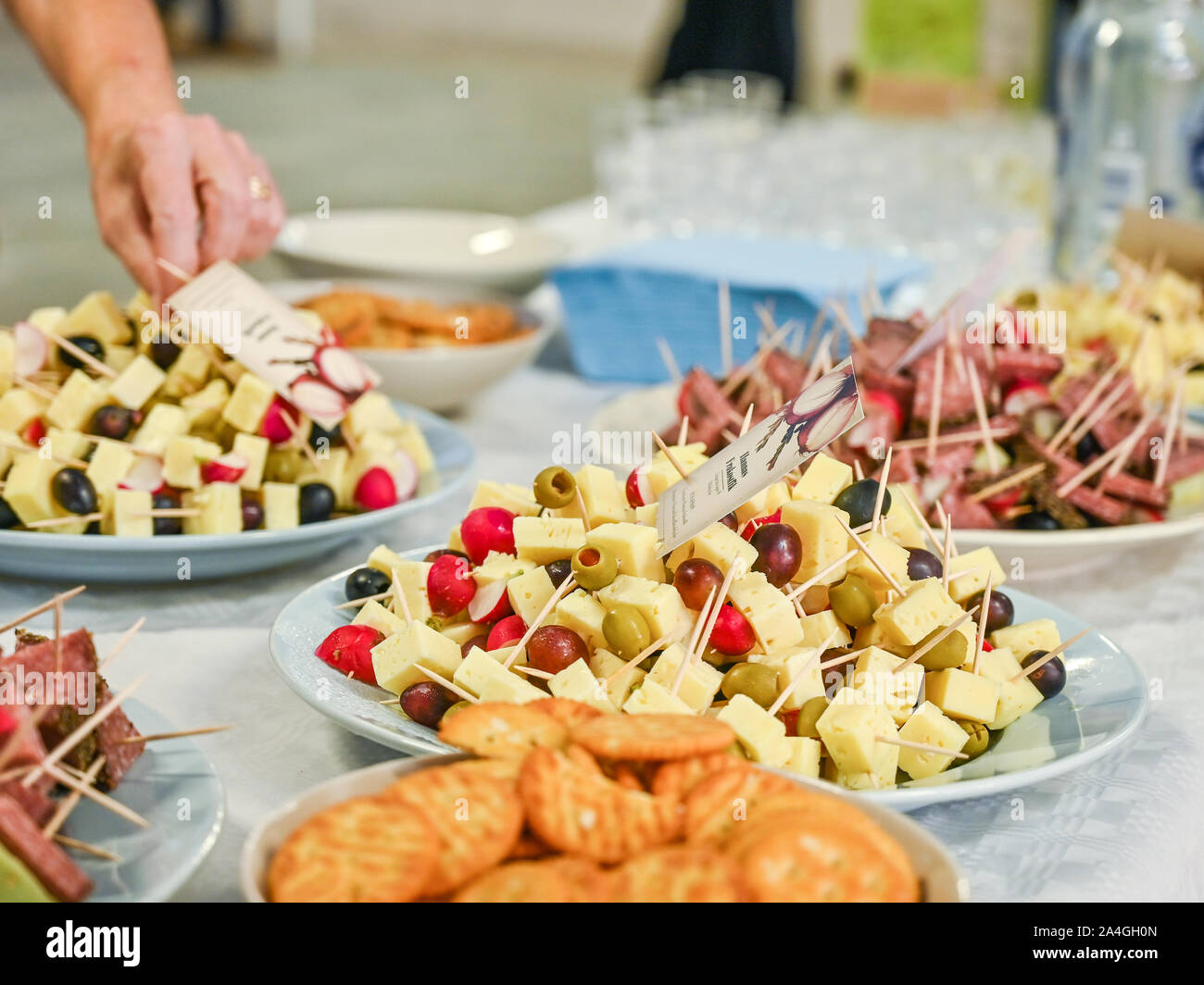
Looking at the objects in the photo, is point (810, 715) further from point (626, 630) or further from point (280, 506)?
point (280, 506)

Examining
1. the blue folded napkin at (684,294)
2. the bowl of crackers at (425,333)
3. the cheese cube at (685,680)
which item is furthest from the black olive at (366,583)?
the blue folded napkin at (684,294)

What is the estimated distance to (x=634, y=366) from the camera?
7.95 ft

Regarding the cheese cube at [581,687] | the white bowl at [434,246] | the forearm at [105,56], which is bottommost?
the cheese cube at [581,687]

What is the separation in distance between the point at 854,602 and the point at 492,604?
0.33 meters

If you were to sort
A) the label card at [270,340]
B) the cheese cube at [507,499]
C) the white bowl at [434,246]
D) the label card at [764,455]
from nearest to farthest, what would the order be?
the label card at [764,455]
the cheese cube at [507,499]
the label card at [270,340]
the white bowl at [434,246]

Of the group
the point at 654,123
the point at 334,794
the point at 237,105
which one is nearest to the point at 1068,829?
the point at 334,794

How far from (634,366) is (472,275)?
372 millimetres

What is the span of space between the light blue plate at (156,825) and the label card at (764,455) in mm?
441

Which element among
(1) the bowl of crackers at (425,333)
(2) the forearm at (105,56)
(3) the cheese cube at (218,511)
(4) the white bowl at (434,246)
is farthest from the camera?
(4) the white bowl at (434,246)

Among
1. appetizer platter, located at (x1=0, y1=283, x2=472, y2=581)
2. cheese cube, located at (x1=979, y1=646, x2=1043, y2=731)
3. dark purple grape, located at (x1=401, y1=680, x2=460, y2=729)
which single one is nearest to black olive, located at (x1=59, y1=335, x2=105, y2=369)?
appetizer platter, located at (x1=0, y1=283, x2=472, y2=581)

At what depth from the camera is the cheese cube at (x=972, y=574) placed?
1250 mm

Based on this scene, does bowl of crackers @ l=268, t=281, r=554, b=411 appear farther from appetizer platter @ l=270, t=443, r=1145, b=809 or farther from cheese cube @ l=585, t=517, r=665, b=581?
cheese cube @ l=585, t=517, r=665, b=581

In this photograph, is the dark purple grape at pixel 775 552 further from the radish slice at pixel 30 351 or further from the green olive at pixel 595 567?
the radish slice at pixel 30 351
